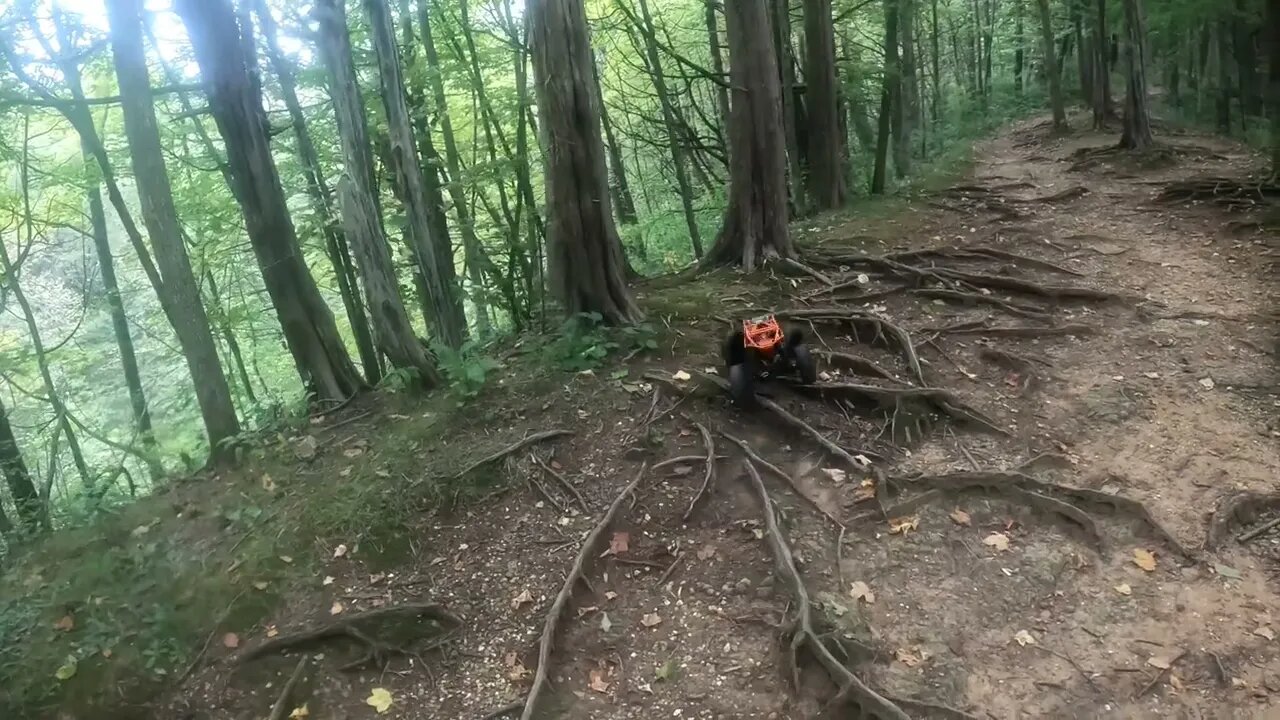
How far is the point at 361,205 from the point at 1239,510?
728cm

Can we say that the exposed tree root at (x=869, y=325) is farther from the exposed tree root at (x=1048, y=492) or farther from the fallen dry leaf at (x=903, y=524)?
the fallen dry leaf at (x=903, y=524)

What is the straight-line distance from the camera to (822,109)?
12523mm

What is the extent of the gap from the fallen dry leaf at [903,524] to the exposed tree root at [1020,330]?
285cm

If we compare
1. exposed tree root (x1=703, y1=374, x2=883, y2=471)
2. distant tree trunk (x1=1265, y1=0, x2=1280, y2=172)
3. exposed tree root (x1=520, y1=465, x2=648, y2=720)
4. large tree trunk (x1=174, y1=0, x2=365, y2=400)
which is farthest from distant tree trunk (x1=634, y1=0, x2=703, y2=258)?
exposed tree root (x1=520, y1=465, x2=648, y2=720)

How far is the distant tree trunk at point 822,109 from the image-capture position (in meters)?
12.2

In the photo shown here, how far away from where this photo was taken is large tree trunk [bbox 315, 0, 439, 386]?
6.79 meters

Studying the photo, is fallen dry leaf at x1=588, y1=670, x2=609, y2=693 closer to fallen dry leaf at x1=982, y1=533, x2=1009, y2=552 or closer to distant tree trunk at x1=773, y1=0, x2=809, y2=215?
fallen dry leaf at x1=982, y1=533, x2=1009, y2=552

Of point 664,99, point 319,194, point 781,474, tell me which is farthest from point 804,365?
point 664,99

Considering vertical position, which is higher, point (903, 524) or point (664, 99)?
point (664, 99)

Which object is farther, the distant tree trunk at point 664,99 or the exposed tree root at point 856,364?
the distant tree trunk at point 664,99

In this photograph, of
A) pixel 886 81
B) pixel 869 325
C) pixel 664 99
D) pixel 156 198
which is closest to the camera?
pixel 156 198

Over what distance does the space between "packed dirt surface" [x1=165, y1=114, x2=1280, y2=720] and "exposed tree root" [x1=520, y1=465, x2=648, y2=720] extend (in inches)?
1.6

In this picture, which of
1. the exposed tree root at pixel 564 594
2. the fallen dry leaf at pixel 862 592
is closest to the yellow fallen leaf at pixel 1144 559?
the fallen dry leaf at pixel 862 592

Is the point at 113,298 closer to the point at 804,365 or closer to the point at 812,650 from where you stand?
the point at 804,365
